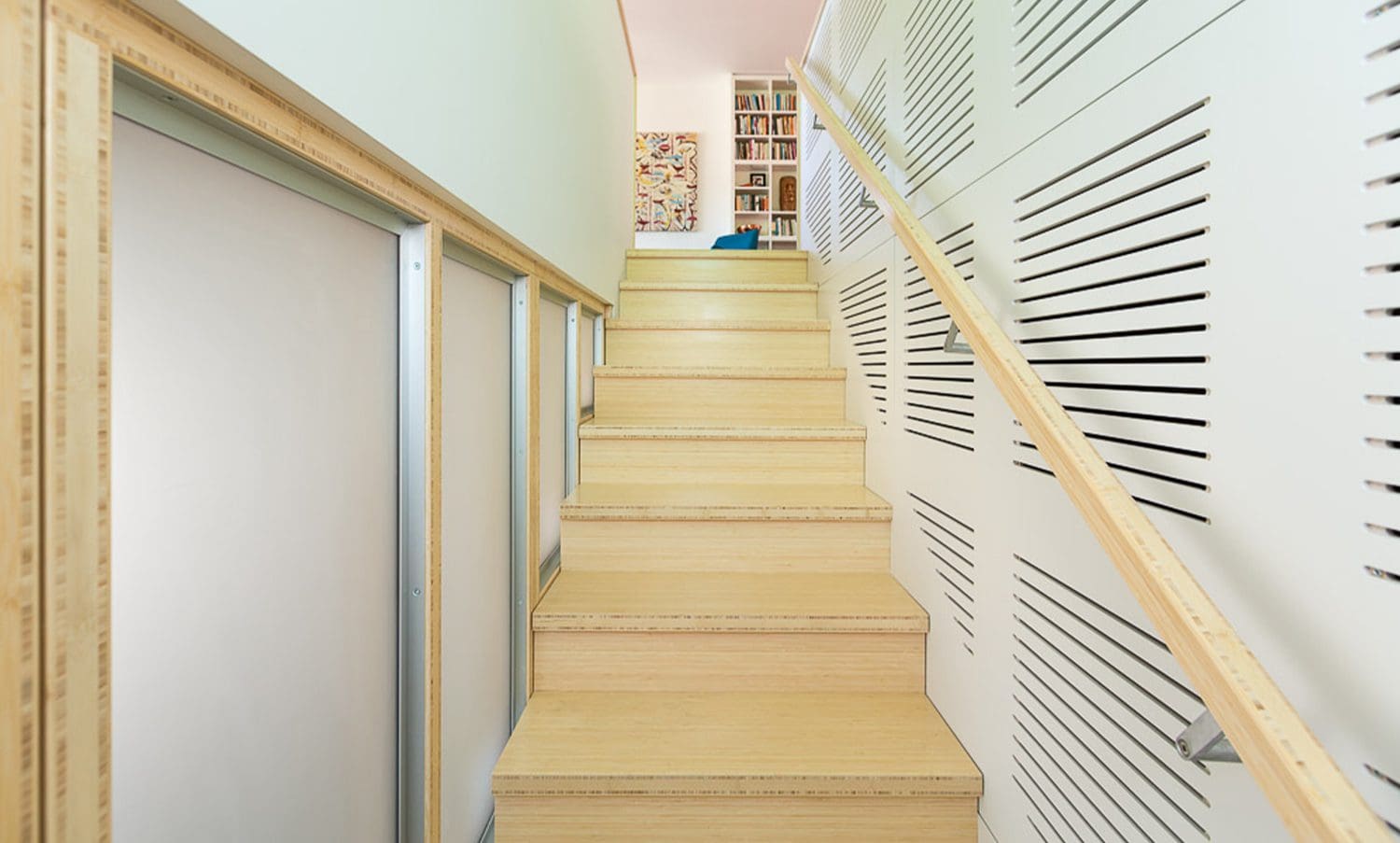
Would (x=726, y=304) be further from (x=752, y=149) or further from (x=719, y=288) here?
(x=752, y=149)

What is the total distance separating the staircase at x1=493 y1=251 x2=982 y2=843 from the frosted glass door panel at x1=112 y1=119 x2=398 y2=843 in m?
0.49

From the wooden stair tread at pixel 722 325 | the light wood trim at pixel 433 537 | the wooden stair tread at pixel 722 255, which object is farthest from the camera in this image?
the wooden stair tread at pixel 722 255

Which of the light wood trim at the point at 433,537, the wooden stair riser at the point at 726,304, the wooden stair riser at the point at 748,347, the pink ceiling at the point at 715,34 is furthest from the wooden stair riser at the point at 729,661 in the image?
the pink ceiling at the point at 715,34

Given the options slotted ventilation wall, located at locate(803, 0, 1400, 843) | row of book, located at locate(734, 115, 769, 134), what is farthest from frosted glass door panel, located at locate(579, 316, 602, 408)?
row of book, located at locate(734, 115, 769, 134)

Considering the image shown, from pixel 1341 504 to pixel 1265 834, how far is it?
312mm

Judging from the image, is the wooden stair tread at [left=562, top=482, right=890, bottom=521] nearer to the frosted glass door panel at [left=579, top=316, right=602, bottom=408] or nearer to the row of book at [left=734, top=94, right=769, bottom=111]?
the frosted glass door panel at [left=579, top=316, right=602, bottom=408]

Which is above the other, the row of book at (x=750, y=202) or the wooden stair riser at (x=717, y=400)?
the row of book at (x=750, y=202)

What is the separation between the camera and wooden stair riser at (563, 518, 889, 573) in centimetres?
184

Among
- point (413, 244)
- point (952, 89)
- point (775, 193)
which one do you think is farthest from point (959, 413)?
point (775, 193)

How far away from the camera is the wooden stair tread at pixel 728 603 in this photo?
155cm

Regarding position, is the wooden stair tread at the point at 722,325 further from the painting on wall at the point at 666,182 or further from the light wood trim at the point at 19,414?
the painting on wall at the point at 666,182

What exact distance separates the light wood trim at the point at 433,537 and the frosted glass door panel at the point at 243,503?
0.20 feet

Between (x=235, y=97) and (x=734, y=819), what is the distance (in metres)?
1.30

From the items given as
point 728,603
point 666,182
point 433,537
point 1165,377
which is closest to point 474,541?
point 433,537
